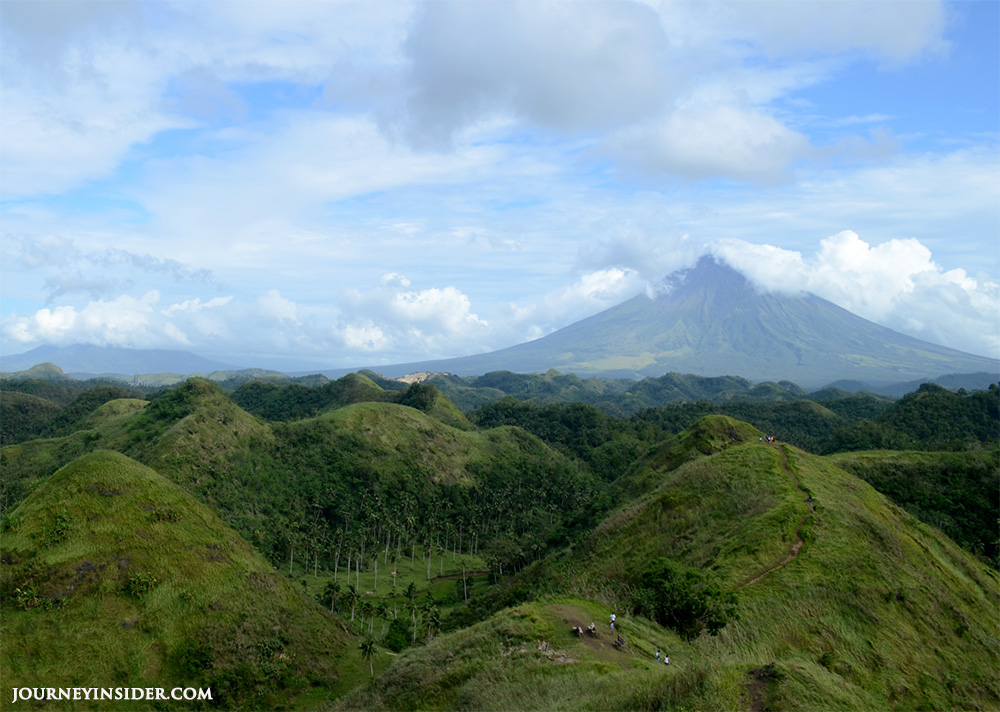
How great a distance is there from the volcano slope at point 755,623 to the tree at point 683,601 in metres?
0.70

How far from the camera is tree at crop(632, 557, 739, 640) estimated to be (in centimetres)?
2972

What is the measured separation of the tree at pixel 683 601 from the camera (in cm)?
2972

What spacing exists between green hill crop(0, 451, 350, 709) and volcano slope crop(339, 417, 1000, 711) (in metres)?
13.3

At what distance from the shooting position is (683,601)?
30.5 metres

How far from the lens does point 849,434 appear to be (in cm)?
11075

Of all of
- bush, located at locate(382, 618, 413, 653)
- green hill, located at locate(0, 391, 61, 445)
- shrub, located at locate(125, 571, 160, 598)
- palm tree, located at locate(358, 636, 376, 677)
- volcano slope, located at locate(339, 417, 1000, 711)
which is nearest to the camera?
volcano slope, located at locate(339, 417, 1000, 711)

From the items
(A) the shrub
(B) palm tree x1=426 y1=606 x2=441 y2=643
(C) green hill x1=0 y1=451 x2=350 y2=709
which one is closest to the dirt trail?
(B) palm tree x1=426 y1=606 x2=441 y2=643

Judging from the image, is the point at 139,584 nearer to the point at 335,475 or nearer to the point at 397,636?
the point at 397,636

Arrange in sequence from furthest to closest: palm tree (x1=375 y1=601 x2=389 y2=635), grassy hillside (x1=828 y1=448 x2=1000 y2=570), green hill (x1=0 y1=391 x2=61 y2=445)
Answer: green hill (x1=0 y1=391 x2=61 y2=445) → grassy hillside (x1=828 y1=448 x2=1000 y2=570) → palm tree (x1=375 y1=601 x2=389 y2=635)

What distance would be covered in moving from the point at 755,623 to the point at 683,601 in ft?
11.5

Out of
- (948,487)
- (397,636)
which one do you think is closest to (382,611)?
(397,636)

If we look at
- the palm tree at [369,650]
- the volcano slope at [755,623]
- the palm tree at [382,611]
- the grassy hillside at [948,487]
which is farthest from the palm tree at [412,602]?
the grassy hillside at [948,487]

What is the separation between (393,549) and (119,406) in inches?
2829

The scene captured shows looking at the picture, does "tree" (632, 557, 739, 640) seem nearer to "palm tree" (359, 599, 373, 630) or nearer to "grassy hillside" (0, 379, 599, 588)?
"palm tree" (359, 599, 373, 630)
